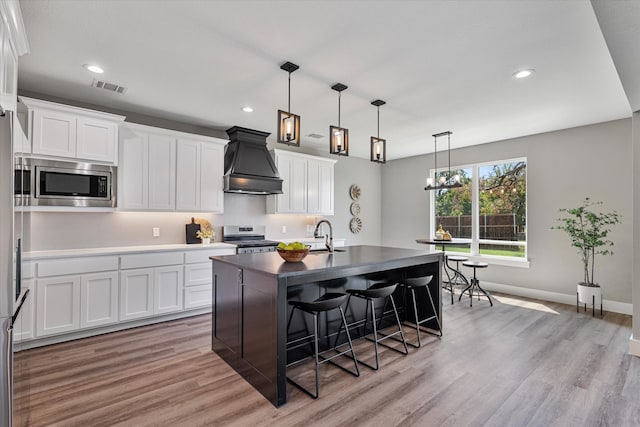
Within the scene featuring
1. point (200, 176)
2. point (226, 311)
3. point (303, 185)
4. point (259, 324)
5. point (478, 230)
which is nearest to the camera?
point (259, 324)

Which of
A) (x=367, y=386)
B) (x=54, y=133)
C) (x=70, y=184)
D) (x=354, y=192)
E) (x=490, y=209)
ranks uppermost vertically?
(x=54, y=133)

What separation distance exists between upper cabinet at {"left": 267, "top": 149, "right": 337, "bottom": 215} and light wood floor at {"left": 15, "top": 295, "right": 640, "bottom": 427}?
2.62 m

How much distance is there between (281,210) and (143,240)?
6.88 feet

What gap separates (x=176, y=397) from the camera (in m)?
2.32

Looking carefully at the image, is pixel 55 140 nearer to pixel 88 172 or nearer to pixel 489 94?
pixel 88 172

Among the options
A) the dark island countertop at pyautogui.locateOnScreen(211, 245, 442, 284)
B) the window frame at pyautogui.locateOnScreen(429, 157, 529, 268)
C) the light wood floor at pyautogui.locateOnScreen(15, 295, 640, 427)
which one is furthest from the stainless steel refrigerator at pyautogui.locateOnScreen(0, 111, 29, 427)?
the window frame at pyautogui.locateOnScreen(429, 157, 529, 268)

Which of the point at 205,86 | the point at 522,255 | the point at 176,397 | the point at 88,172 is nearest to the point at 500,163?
the point at 522,255

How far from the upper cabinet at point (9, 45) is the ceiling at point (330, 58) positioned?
21cm

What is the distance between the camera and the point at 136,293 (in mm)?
3709

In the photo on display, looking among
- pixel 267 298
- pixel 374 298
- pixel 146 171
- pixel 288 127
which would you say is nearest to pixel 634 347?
pixel 374 298

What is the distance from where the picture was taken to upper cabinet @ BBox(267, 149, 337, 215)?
5.41 metres

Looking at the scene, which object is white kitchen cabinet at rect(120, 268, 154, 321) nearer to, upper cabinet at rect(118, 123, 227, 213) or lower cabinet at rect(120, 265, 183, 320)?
lower cabinet at rect(120, 265, 183, 320)

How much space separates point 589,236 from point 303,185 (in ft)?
14.0

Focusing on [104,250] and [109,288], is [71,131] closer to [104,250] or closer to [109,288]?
[104,250]
